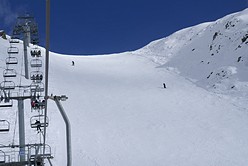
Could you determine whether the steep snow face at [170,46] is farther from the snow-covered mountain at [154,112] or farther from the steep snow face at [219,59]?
the snow-covered mountain at [154,112]

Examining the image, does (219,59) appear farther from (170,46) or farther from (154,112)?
(170,46)

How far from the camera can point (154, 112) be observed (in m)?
26.8

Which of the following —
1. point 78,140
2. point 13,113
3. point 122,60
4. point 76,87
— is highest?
point 122,60

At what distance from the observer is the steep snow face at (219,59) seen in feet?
125

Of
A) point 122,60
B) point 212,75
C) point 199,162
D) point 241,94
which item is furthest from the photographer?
point 122,60

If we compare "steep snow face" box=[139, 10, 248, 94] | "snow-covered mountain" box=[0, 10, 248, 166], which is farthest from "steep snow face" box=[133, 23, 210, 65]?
"snow-covered mountain" box=[0, 10, 248, 166]

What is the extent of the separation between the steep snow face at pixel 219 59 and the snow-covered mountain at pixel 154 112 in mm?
150

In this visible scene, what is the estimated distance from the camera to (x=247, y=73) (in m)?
38.2

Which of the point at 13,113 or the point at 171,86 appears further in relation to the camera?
the point at 171,86

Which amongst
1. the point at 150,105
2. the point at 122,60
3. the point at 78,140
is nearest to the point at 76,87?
the point at 150,105

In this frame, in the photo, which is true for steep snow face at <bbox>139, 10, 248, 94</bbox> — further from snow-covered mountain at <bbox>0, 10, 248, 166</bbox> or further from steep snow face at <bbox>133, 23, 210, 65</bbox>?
steep snow face at <bbox>133, 23, 210, 65</bbox>

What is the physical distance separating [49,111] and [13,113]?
261 centimetres

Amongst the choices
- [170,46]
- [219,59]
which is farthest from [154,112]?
[170,46]

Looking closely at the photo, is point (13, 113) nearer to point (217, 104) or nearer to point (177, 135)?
point (177, 135)
